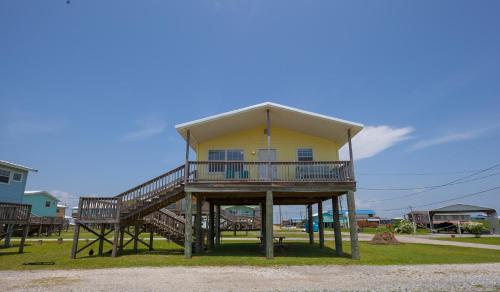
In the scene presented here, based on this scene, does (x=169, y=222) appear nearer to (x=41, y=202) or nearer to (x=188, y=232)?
(x=188, y=232)

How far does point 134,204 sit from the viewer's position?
15.3m

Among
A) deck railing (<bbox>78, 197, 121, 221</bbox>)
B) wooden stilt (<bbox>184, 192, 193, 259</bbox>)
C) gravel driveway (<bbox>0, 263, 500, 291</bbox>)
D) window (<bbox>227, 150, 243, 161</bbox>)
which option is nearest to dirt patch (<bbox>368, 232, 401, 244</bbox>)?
gravel driveway (<bbox>0, 263, 500, 291</bbox>)

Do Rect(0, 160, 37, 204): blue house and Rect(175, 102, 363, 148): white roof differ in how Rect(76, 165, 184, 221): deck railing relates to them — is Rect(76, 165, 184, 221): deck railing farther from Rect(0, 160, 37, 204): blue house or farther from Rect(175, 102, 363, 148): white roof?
Rect(0, 160, 37, 204): blue house

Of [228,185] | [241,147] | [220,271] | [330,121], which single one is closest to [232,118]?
[241,147]

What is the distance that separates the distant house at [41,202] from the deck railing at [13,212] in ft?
101

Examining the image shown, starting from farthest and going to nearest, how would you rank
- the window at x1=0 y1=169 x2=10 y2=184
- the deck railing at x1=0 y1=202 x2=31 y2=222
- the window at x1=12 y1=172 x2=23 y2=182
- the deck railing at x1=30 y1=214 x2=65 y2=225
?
the deck railing at x1=30 y1=214 x2=65 y2=225 < the window at x1=12 y1=172 x2=23 y2=182 < the window at x1=0 y1=169 x2=10 y2=184 < the deck railing at x1=0 y1=202 x2=31 y2=222

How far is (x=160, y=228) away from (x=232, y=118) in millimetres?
7942

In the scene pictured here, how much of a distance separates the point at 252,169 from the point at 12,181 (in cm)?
2184

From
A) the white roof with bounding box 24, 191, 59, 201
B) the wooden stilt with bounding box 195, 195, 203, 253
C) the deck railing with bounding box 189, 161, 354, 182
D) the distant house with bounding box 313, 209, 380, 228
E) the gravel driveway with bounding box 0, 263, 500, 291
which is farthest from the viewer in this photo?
the distant house with bounding box 313, 209, 380, 228

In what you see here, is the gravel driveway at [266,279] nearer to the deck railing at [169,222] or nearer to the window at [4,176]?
the deck railing at [169,222]

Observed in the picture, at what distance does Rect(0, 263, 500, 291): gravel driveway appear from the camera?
8.27 meters

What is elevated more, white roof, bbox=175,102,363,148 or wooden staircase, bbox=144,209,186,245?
white roof, bbox=175,102,363,148

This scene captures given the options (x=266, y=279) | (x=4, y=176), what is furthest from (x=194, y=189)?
(x=4, y=176)

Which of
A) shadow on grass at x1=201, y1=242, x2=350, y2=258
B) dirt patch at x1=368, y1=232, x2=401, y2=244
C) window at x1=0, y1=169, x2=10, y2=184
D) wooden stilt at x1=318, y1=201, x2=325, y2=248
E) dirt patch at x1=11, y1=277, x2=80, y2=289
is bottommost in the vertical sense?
dirt patch at x1=11, y1=277, x2=80, y2=289
